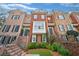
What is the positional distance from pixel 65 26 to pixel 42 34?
262mm

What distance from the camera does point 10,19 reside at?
7.89 feet

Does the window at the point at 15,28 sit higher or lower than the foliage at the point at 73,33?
higher

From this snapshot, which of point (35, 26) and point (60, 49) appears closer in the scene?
point (60, 49)

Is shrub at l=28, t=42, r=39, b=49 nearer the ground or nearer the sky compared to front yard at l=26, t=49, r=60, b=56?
nearer the sky

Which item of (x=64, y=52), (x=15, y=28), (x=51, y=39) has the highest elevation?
(x=15, y=28)

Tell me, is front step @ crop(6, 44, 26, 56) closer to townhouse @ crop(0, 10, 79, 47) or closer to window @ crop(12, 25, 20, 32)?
townhouse @ crop(0, 10, 79, 47)

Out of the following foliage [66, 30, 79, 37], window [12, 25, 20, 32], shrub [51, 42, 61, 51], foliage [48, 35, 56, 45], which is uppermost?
window [12, 25, 20, 32]

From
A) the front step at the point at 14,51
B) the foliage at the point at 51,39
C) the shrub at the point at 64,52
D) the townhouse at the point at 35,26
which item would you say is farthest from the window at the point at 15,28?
the shrub at the point at 64,52

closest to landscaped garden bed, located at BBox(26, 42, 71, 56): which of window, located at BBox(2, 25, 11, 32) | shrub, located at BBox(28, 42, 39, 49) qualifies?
shrub, located at BBox(28, 42, 39, 49)

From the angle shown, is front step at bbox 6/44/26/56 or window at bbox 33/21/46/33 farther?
window at bbox 33/21/46/33

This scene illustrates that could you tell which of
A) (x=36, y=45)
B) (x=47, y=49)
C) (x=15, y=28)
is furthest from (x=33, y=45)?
(x=15, y=28)

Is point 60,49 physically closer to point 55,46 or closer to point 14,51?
point 55,46

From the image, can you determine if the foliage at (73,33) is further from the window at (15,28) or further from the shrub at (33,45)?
the window at (15,28)

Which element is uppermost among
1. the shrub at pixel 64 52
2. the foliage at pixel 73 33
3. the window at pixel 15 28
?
the window at pixel 15 28
